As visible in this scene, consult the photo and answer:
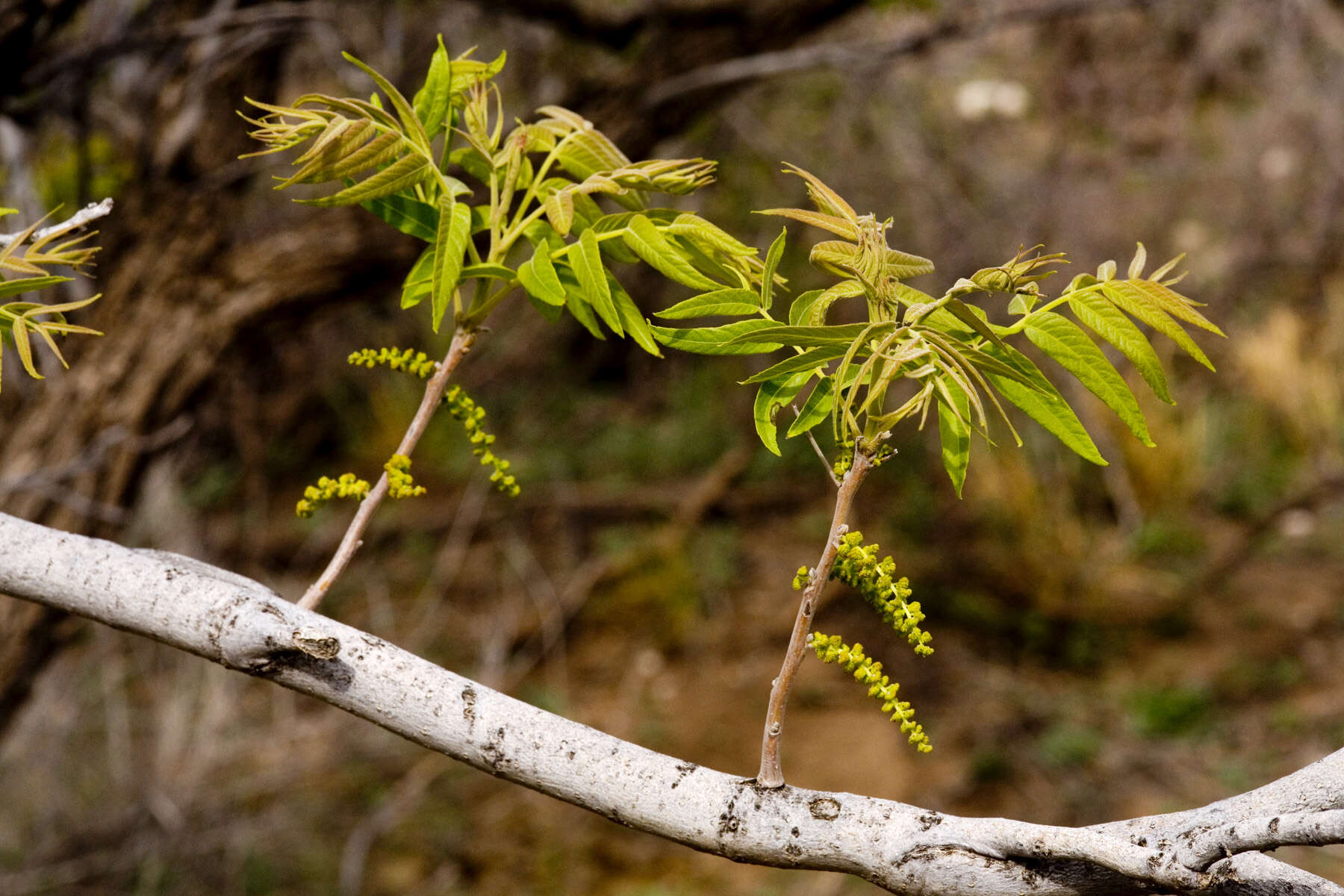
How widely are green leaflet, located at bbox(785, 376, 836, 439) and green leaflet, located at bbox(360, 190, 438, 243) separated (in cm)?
47

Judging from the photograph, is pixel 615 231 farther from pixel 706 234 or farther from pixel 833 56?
pixel 833 56

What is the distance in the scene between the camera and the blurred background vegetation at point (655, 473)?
9.97ft

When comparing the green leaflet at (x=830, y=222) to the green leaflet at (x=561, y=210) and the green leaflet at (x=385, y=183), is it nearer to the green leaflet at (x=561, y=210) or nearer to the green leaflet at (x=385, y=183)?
the green leaflet at (x=561, y=210)

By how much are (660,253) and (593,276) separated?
0.07 meters

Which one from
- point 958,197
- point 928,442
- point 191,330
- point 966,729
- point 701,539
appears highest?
point 958,197

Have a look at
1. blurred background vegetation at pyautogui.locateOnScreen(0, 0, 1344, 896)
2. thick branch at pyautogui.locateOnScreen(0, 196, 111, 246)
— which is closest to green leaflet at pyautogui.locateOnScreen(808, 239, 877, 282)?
thick branch at pyautogui.locateOnScreen(0, 196, 111, 246)

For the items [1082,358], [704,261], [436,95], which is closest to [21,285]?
[436,95]

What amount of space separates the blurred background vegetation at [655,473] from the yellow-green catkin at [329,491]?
1.65 meters

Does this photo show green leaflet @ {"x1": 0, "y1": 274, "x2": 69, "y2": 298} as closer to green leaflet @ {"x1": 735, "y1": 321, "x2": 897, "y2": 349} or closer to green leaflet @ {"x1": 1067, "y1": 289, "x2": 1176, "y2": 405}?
green leaflet @ {"x1": 735, "y1": 321, "x2": 897, "y2": 349}

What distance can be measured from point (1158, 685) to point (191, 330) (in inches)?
189

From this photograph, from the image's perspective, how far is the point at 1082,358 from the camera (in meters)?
0.94

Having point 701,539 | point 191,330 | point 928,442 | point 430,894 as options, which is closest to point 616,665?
point 701,539

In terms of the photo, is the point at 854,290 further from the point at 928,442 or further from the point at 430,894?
the point at 928,442

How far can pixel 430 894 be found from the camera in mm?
4594
